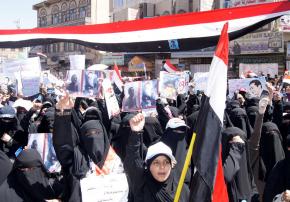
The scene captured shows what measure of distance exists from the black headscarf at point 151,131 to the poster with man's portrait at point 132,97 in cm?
45

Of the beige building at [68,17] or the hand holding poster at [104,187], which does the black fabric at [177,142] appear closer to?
the hand holding poster at [104,187]

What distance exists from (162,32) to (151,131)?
1.10 meters

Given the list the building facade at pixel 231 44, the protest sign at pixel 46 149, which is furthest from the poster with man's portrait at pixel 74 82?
the building facade at pixel 231 44

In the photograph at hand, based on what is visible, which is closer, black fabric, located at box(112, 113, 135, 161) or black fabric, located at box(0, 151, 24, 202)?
black fabric, located at box(0, 151, 24, 202)

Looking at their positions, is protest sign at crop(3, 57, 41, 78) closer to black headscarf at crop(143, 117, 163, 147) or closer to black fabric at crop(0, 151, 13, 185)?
black headscarf at crop(143, 117, 163, 147)

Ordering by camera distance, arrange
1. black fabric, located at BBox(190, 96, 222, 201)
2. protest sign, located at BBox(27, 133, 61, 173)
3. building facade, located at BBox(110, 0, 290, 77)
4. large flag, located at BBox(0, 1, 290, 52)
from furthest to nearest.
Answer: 1. building facade, located at BBox(110, 0, 290, 77)
2. large flag, located at BBox(0, 1, 290, 52)
3. protest sign, located at BBox(27, 133, 61, 173)
4. black fabric, located at BBox(190, 96, 222, 201)

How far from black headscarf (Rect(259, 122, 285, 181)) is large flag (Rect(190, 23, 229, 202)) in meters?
1.89

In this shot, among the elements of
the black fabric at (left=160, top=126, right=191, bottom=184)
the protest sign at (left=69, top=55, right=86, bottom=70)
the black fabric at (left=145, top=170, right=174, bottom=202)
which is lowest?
the black fabric at (left=145, top=170, right=174, bottom=202)

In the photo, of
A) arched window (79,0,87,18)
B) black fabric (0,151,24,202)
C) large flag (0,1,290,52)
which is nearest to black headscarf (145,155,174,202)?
black fabric (0,151,24,202)

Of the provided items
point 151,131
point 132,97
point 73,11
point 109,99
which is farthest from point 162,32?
point 73,11

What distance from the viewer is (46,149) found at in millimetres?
3688

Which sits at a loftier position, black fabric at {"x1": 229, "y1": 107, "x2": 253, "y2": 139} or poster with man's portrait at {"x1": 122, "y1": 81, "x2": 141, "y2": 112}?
poster with man's portrait at {"x1": 122, "y1": 81, "x2": 141, "y2": 112}

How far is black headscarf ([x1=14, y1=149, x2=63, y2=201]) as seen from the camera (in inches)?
116

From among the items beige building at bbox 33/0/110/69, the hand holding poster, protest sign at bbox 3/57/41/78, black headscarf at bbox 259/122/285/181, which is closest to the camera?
the hand holding poster
